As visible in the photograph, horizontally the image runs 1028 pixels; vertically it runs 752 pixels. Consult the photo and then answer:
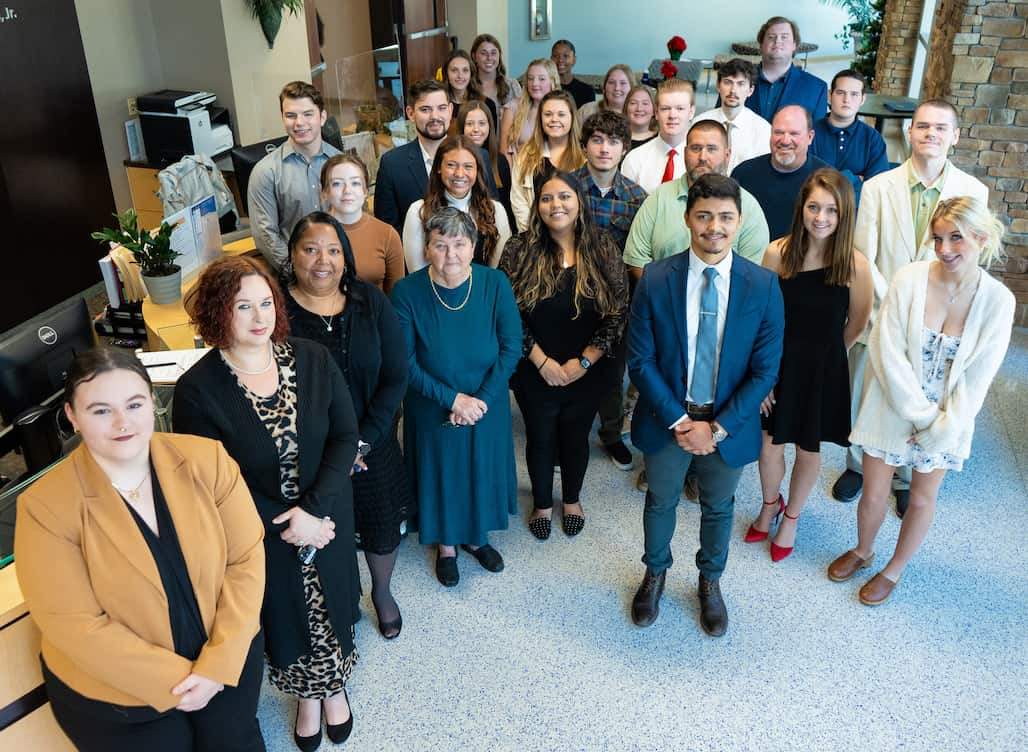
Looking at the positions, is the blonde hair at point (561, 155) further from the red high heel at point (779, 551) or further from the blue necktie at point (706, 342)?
the red high heel at point (779, 551)

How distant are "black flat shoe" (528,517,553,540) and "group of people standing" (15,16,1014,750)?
3.7 inches

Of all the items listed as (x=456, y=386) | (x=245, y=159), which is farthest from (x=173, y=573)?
(x=245, y=159)

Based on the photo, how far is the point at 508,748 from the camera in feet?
9.03

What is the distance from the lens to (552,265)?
11.1 ft

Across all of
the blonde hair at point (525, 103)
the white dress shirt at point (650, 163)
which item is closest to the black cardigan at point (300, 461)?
the white dress shirt at point (650, 163)

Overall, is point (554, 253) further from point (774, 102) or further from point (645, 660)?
point (774, 102)

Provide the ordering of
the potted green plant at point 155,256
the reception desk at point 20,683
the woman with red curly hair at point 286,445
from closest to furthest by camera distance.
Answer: the reception desk at point 20,683
the woman with red curly hair at point 286,445
the potted green plant at point 155,256

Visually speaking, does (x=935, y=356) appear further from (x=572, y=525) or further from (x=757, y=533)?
(x=572, y=525)

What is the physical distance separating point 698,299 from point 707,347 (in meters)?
0.17

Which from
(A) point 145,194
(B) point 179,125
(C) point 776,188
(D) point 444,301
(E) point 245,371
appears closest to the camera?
(E) point 245,371

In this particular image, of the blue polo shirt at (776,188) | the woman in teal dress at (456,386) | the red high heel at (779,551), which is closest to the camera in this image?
the woman in teal dress at (456,386)

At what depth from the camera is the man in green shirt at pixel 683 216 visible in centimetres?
354

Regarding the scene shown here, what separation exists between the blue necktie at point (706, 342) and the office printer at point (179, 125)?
15.2 feet

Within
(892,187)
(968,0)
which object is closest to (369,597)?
(892,187)
